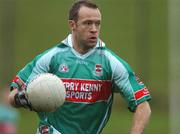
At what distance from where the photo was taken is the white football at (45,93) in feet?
24.8

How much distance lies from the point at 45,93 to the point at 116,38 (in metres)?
22.5

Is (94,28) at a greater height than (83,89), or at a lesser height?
greater

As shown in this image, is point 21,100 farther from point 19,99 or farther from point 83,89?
point 83,89

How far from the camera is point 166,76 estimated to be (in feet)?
91.3

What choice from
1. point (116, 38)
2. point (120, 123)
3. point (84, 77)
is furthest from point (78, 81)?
point (116, 38)

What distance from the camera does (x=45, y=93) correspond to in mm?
7562

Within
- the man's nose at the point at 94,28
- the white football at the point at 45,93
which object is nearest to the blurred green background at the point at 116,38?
the man's nose at the point at 94,28

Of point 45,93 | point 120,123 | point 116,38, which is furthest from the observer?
point 116,38

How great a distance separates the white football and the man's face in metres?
0.62

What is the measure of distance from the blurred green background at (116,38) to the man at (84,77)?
40.7ft

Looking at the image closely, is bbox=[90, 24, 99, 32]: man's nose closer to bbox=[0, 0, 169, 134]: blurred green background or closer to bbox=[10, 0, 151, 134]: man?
bbox=[10, 0, 151, 134]: man

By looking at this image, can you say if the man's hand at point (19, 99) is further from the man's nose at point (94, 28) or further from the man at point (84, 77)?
the man's nose at point (94, 28)

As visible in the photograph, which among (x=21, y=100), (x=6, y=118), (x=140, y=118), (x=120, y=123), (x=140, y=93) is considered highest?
(x=21, y=100)

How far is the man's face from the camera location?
7918 mm
